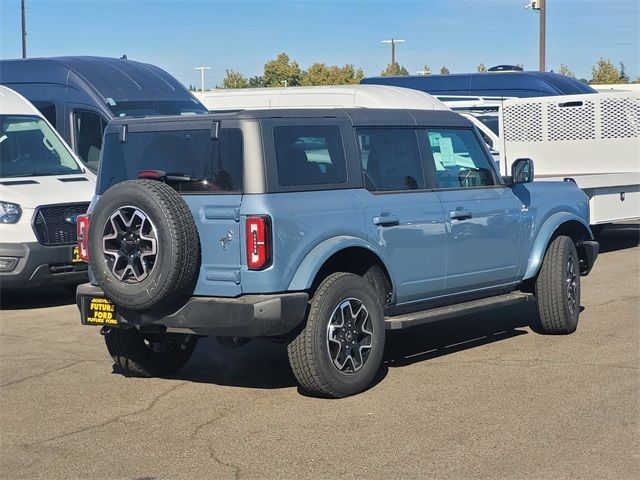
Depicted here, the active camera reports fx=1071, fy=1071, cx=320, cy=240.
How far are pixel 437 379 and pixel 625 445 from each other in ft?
6.25

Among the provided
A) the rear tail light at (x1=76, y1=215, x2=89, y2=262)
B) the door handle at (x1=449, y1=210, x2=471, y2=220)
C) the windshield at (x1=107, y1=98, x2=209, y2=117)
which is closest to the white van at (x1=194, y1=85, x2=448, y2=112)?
the windshield at (x1=107, y1=98, x2=209, y2=117)

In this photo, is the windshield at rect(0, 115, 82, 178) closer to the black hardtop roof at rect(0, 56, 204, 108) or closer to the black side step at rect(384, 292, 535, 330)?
the black hardtop roof at rect(0, 56, 204, 108)

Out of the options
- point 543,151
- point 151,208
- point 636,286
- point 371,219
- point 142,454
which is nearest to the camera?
point 142,454

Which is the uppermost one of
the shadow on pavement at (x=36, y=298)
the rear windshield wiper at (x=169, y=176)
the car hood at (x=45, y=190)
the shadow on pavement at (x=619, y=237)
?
the rear windshield wiper at (x=169, y=176)

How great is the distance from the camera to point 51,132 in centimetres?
1250

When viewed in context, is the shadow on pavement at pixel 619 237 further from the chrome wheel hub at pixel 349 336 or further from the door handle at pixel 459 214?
the chrome wheel hub at pixel 349 336

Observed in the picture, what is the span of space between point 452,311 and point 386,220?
104 centimetres

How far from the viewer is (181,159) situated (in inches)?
286

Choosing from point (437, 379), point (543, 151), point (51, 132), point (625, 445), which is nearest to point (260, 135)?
point (437, 379)

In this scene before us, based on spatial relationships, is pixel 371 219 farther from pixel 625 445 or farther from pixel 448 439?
pixel 625 445

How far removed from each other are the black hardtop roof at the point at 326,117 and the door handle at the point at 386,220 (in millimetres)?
718

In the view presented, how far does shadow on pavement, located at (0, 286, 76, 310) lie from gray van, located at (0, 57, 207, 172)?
→ 1.68 m

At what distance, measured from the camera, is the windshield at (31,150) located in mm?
11859

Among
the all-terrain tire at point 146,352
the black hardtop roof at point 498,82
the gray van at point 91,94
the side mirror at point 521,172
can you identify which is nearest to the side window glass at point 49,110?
the gray van at point 91,94
